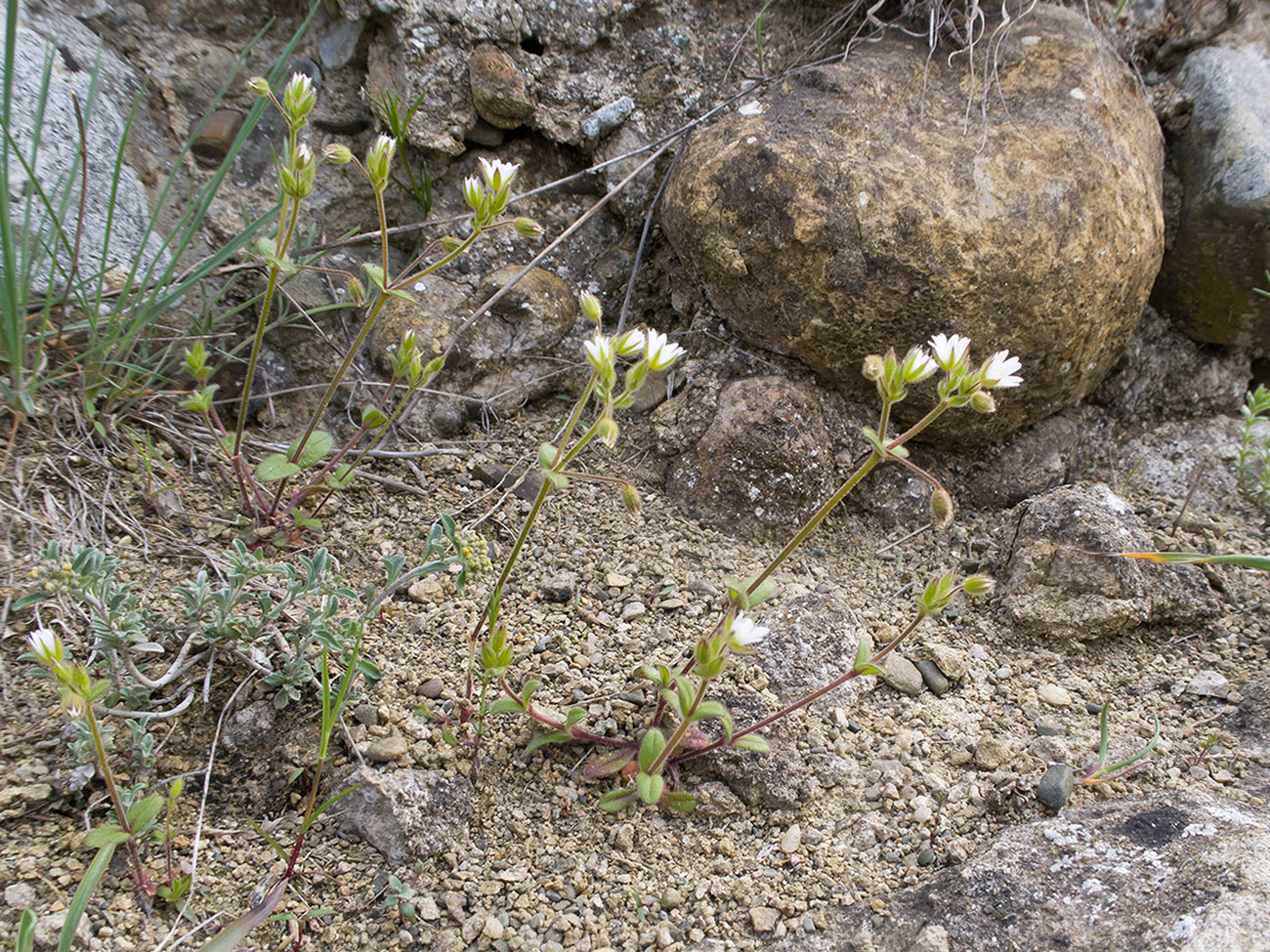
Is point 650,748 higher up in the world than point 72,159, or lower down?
lower down

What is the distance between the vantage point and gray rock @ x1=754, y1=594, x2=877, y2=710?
71.6 inches

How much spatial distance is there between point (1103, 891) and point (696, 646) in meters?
0.78

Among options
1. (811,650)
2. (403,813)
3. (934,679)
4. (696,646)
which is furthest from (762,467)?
(403,813)

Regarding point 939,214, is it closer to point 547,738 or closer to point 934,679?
point 934,679

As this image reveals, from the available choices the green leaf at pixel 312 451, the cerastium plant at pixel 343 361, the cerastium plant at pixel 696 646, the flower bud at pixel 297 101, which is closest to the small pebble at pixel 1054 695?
the cerastium plant at pixel 696 646

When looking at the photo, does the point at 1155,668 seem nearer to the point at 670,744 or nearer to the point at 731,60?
the point at 670,744

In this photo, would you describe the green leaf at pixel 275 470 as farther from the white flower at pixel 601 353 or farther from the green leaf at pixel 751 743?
the green leaf at pixel 751 743

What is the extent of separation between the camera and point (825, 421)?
7.80 ft

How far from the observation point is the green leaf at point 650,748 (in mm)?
1472

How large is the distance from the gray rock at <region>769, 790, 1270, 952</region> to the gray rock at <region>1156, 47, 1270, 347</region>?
1.80 meters

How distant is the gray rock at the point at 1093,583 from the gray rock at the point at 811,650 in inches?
18.7

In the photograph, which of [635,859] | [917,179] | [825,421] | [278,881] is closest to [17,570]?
[278,881]

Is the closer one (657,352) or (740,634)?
(740,634)

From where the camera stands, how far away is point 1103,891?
4.54ft
